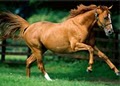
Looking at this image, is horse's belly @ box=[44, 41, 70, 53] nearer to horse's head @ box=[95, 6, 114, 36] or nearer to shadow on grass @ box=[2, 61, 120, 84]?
horse's head @ box=[95, 6, 114, 36]

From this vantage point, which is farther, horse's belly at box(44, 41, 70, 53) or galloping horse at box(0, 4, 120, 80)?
horse's belly at box(44, 41, 70, 53)

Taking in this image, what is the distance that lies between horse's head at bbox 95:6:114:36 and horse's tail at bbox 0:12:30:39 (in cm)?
291

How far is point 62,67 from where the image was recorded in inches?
758

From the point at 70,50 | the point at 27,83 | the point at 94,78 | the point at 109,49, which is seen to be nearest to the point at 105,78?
the point at 94,78

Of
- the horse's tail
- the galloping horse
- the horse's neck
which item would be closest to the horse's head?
the galloping horse

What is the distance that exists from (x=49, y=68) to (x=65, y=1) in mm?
3303

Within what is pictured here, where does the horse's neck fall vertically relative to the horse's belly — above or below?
above

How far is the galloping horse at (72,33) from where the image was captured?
12.2 m

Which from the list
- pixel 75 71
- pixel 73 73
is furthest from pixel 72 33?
pixel 75 71

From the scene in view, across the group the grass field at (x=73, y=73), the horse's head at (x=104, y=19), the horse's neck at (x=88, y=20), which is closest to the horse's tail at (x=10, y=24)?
the grass field at (x=73, y=73)

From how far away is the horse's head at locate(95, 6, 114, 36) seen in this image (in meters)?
12.1

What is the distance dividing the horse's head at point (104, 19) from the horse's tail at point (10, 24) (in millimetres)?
2910

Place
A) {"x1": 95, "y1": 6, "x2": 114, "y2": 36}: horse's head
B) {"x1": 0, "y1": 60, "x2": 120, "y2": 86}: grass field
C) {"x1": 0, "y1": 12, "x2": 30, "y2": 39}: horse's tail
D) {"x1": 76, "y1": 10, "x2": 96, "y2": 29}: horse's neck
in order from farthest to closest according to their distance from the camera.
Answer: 1. {"x1": 0, "y1": 12, "x2": 30, "y2": 39}: horse's tail
2. {"x1": 0, "y1": 60, "x2": 120, "y2": 86}: grass field
3. {"x1": 76, "y1": 10, "x2": 96, "y2": 29}: horse's neck
4. {"x1": 95, "y1": 6, "x2": 114, "y2": 36}: horse's head

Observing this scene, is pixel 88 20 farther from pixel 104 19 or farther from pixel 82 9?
pixel 104 19
